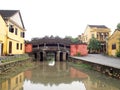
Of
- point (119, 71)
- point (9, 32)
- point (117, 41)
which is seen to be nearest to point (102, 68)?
point (119, 71)

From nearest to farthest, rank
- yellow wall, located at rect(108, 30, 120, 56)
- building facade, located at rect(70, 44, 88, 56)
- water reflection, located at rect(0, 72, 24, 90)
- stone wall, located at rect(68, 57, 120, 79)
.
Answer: water reflection, located at rect(0, 72, 24, 90), stone wall, located at rect(68, 57, 120, 79), yellow wall, located at rect(108, 30, 120, 56), building facade, located at rect(70, 44, 88, 56)

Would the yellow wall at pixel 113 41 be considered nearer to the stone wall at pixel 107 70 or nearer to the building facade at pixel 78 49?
the building facade at pixel 78 49

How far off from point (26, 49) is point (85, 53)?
36.3 feet

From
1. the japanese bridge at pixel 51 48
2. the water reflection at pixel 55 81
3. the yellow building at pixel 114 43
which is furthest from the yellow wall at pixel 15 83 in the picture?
the japanese bridge at pixel 51 48

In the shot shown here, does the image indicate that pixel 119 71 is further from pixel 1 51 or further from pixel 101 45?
pixel 101 45

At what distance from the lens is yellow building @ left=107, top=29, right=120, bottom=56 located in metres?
32.6

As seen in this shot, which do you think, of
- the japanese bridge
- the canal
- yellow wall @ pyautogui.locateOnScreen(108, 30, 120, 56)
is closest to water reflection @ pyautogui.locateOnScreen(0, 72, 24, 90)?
the canal

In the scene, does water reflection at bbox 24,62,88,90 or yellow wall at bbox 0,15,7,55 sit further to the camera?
yellow wall at bbox 0,15,7,55

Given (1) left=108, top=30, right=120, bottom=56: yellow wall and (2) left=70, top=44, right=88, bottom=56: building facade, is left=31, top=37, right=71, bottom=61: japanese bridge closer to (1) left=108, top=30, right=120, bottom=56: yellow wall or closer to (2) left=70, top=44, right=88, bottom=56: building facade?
(2) left=70, top=44, right=88, bottom=56: building facade

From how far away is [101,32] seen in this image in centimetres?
5053

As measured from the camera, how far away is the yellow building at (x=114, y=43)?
32.6m

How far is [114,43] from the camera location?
34844 millimetres

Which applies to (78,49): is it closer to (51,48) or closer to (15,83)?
(51,48)

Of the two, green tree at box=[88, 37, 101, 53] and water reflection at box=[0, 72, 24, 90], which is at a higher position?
green tree at box=[88, 37, 101, 53]
